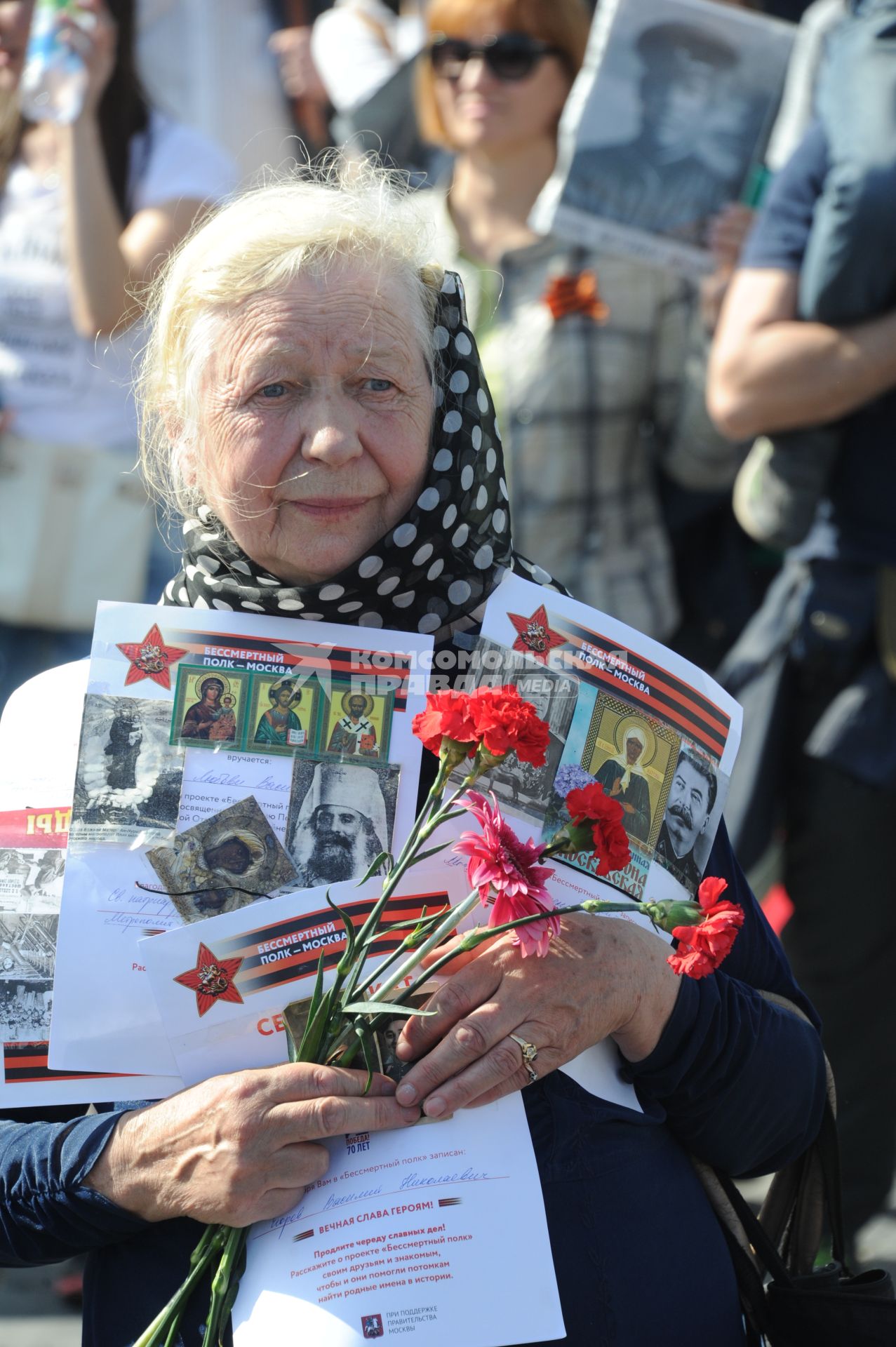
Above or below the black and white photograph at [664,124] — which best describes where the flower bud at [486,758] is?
below

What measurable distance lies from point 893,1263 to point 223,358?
2.71 m

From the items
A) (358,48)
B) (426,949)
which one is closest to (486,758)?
(426,949)

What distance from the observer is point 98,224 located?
3568mm

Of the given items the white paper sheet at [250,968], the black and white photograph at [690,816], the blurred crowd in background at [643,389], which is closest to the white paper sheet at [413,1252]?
the white paper sheet at [250,968]

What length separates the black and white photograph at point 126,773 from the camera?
5.90ft

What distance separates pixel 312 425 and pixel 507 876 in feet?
2.18

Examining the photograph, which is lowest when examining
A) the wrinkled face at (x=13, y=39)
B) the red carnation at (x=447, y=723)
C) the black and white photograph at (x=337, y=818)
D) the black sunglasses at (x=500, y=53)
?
the black and white photograph at (x=337, y=818)

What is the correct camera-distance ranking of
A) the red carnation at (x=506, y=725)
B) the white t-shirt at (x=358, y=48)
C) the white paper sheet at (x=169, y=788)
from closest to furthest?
the red carnation at (x=506, y=725), the white paper sheet at (x=169, y=788), the white t-shirt at (x=358, y=48)

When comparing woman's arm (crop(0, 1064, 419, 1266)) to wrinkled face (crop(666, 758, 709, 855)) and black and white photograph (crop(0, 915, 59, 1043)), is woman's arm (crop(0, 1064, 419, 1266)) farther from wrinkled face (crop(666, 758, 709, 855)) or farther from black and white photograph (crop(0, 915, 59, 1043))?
wrinkled face (crop(666, 758, 709, 855))

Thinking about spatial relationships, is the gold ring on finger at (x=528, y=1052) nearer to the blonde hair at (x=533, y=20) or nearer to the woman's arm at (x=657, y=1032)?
the woman's arm at (x=657, y=1032)

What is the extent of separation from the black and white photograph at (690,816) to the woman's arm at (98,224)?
7.11 ft

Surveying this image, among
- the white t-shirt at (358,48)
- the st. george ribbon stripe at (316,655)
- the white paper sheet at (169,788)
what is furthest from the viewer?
the white t-shirt at (358,48)

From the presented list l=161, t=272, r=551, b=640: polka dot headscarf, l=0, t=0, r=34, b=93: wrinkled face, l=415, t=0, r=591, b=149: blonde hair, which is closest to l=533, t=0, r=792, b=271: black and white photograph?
l=415, t=0, r=591, b=149: blonde hair

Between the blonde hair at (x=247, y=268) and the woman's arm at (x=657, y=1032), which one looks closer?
the woman's arm at (x=657, y=1032)
